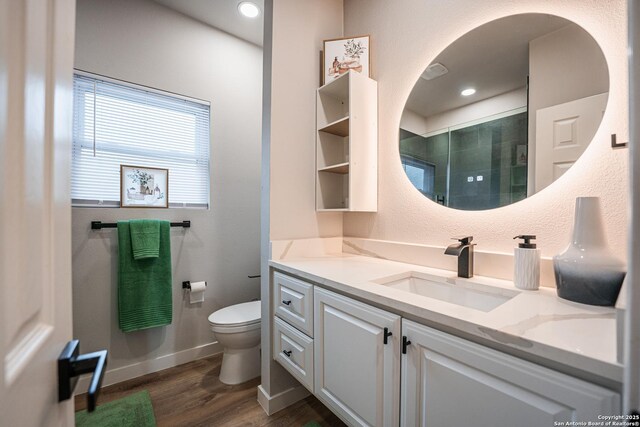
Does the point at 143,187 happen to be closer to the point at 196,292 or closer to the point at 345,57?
the point at 196,292

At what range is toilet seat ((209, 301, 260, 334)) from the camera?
1741 mm

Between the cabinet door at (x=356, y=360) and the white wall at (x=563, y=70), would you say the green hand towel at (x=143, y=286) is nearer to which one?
the cabinet door at (x=356, y=360)

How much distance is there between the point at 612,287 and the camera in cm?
77

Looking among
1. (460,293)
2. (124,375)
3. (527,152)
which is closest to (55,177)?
(460,293)

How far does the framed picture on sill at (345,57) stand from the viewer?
1.70m

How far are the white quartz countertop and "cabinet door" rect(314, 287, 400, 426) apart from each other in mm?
61

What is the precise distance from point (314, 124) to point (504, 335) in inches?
60.2

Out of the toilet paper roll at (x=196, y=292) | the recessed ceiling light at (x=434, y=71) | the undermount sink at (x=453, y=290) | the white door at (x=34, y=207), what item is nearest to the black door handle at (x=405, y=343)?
the undermount sink at (x=453, y=290)

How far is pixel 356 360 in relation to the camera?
1000 millimetres

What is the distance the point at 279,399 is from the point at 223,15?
9.01 feet

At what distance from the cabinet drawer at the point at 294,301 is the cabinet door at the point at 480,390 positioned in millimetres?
504

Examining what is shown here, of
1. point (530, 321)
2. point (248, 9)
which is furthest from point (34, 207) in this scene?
point (248, 9)

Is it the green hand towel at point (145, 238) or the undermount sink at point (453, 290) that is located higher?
the green hand towel at point (145, 238)

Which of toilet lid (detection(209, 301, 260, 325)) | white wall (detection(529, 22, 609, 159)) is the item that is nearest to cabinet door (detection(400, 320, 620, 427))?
white wall (detection(529, 22, 609, 159))
